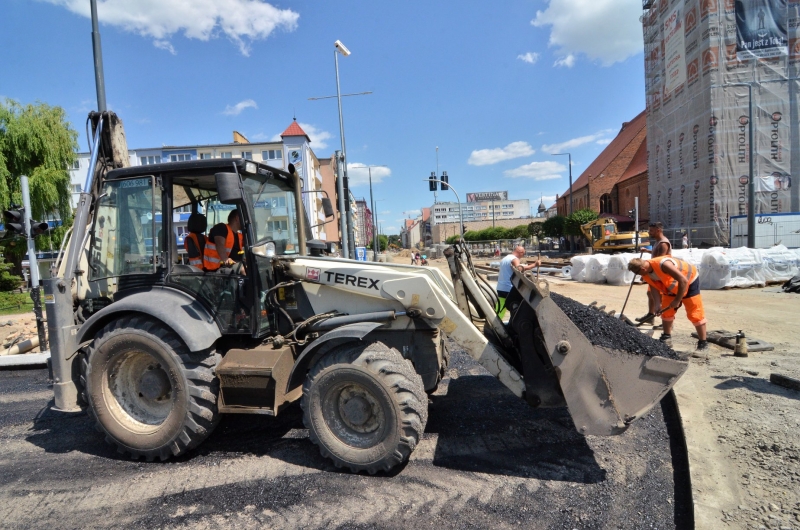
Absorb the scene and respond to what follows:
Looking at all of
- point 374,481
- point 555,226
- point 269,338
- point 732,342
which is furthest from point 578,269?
point 555,226

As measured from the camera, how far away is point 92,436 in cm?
452

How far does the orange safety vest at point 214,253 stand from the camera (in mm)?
4105

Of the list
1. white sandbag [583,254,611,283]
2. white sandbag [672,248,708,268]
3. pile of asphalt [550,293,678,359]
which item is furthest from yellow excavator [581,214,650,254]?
pile of asphalt [550,293,678,359]

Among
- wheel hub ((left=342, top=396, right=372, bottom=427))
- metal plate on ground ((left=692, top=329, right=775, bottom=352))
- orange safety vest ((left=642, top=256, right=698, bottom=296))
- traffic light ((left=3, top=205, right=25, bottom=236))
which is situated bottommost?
metal plate on ground ((left=692, top=329, right=775, bottom=352))

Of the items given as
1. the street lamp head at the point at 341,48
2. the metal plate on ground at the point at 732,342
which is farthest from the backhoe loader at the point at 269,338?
the street lamp head at the point at 341,48

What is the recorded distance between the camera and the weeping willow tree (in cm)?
1970

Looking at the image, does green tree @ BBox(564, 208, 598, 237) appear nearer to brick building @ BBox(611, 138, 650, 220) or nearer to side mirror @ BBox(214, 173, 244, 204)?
brick building @ BBox(611, 138, 650, 220)

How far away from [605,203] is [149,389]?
52.8m

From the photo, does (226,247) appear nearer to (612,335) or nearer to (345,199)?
(612,335)

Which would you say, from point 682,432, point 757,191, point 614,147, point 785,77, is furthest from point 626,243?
point 614,147

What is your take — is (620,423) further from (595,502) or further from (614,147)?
(614,147)

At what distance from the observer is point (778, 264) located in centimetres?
1341

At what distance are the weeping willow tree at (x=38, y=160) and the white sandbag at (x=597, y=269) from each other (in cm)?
2170

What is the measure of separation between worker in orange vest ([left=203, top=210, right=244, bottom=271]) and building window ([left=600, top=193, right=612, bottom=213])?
51246mm
